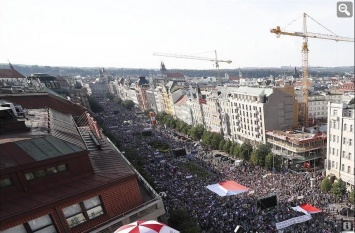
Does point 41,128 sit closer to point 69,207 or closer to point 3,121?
point 3,121

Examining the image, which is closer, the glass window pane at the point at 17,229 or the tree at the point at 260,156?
the glass window pane at the point at 17,229

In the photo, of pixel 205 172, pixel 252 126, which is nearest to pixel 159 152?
pixel 205 172

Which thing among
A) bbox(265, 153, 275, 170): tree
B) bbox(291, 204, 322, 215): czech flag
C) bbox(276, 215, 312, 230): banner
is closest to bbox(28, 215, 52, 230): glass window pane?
bbox(276, 215, 312, 230): banner

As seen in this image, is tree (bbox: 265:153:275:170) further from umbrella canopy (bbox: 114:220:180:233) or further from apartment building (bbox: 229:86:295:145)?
umbrella canopy (bbox: 114:220:180:233)

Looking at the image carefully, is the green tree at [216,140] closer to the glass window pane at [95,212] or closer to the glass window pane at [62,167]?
the glass window pane at [95,212]

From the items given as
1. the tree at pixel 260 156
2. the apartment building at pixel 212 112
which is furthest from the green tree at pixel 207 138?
the tree at pixel 260 156

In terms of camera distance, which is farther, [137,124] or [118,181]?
[137,124]

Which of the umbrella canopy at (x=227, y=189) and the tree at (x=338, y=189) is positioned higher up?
the umbrella canopy at (x=227, y=189)

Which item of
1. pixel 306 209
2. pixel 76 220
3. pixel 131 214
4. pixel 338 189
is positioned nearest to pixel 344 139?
pixel 338 189
